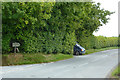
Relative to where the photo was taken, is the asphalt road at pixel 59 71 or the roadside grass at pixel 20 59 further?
the roadside grass at pixel 20 59

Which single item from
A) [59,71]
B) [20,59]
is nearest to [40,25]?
[20,59]

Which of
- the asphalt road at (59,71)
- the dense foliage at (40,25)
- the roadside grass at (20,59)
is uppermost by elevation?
the dense foliage at (40,25)

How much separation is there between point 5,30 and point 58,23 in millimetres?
7574

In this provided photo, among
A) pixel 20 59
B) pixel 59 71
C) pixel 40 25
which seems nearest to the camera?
pixel 59 71

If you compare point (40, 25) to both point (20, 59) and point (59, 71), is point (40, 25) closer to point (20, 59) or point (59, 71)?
point (20, 59)

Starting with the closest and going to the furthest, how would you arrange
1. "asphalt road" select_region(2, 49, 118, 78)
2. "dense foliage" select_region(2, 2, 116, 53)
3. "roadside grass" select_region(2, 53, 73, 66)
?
"asphalt road" select_region(2, 49, 118, 78) → "roadside grass" select_region(2, 53, 73, 66) → "dense foliage" select_region(2, 2, 116, 53)

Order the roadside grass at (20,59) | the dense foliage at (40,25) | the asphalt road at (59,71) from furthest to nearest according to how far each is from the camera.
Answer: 1. the dense foliage at (40,25)
2. the roadside grass at (20,59)
3. the asphalt road at (59,71)

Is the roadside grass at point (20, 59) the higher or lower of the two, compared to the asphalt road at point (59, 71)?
higher

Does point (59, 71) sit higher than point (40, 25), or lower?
lower

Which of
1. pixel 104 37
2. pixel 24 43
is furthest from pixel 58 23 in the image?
pixel 104 37

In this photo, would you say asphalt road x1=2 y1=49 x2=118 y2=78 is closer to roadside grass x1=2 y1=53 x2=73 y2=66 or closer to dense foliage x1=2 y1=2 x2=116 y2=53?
roadside grass x1=2 y1=53 x2=73 y2=66

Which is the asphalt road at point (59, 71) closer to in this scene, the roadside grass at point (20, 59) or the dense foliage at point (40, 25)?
the roadside grass at point (20, 59)

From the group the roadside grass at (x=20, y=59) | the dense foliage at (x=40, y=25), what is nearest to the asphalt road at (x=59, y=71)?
the roadside grass at (x=20, y=59)

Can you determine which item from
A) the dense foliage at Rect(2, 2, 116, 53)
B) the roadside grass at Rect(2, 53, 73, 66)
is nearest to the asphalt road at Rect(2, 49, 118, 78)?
the roadside grass at Rect(2, 53, 73, 66)
